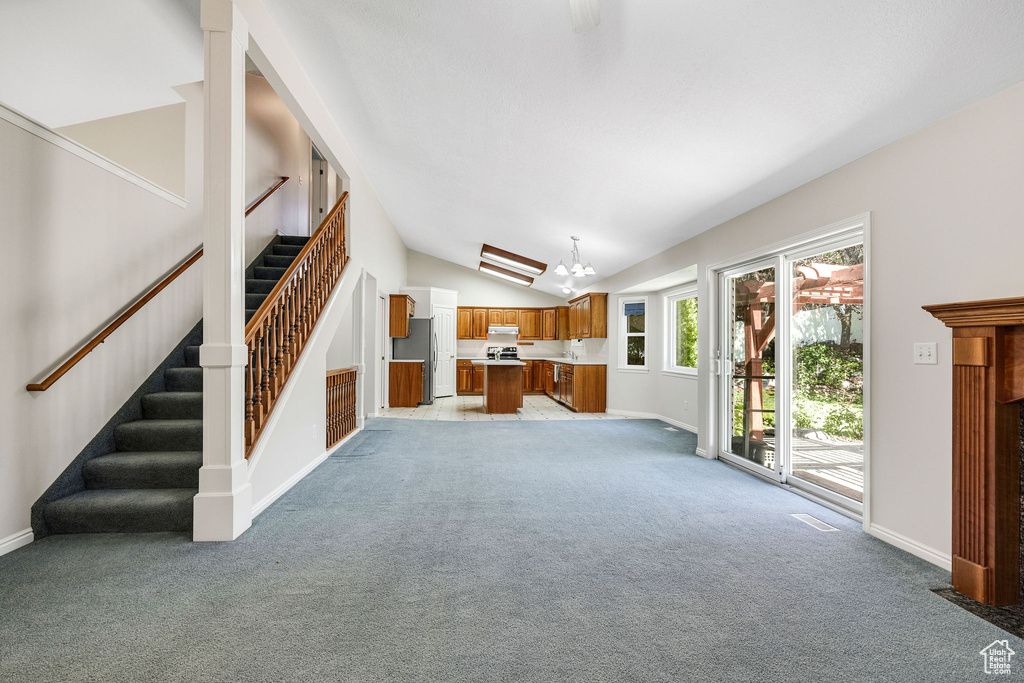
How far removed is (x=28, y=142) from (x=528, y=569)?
11.8 ft

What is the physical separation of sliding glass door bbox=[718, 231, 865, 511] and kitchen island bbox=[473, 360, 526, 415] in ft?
13.1

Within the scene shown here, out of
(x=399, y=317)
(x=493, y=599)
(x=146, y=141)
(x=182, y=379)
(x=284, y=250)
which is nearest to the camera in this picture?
(x=493, y=599)

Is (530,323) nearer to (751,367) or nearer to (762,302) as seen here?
(751,367)

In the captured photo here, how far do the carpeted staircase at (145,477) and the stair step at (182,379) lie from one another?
0.08 m

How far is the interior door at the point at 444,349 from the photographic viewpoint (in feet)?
31.9

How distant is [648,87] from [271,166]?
5.37 m

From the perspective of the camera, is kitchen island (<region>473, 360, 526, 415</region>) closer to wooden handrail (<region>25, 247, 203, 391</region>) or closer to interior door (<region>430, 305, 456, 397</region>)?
interior door (<region>430, 305, 456, 397</region>)

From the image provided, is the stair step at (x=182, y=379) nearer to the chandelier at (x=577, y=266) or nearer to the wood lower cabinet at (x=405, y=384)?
the chandelier at (x=577, y=266)

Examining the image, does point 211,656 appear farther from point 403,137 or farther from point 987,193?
point 403,137

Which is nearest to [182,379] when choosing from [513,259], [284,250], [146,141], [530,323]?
[146,141]

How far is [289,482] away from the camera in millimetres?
3723

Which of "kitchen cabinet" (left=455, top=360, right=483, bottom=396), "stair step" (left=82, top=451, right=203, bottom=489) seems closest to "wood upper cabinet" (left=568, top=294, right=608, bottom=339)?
"kitchen cabinet" (left=455, top=360, right=483, bottom=396)

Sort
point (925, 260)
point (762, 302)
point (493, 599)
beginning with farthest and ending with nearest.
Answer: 1. point (762, 302)
2. point (925, 260)
3. point (493, 599)

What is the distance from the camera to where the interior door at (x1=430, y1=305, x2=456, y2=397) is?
31.9ft
